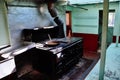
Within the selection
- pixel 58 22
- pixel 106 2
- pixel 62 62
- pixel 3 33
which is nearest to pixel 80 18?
pixel 58 22

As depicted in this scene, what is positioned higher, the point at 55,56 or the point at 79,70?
the point at 55,56

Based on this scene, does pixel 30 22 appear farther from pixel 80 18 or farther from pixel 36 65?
pixel 80 18

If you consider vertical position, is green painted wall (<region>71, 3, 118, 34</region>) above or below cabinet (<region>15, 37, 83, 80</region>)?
above

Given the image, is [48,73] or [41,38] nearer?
[48,73]

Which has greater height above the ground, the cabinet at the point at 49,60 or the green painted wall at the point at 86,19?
the green painted wall at the point at 86,19

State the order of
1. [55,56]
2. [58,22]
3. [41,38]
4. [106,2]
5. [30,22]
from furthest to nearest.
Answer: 1. [58,22]
2. [41,38]
3. [30,22]
4. [55,56]
5. [106,2]

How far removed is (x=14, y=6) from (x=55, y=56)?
1.53 metres

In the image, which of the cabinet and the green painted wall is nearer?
the cabinet

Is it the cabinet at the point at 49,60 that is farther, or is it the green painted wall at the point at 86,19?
the green painted wall at the point at 86,19

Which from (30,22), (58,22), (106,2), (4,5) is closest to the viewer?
(106,2)

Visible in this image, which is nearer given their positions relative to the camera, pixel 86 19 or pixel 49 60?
pixel 49 60

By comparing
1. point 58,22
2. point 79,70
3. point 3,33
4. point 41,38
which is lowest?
point 79,70

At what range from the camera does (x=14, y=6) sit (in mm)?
2723

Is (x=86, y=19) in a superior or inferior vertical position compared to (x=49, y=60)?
superior
